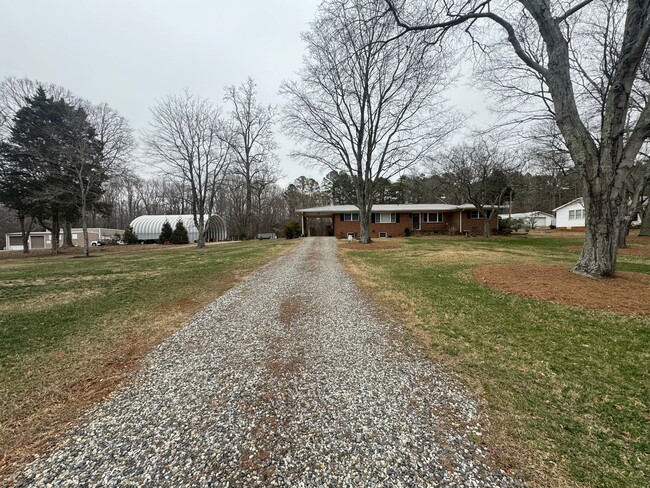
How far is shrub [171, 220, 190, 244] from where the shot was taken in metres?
33.2

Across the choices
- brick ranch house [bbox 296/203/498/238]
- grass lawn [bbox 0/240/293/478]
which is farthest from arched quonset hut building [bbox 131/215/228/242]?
grass lawn [bbox 0/240/293/478]

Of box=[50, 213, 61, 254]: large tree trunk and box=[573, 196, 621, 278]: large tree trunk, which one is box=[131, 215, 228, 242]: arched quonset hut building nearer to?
box=[50, 213, 61, 254]: large tree trunk

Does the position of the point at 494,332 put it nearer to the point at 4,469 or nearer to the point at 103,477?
the point at 103,477

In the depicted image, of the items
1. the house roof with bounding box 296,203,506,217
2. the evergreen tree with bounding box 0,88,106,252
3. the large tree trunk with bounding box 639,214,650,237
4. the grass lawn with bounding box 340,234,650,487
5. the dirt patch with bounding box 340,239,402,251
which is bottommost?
the grass lawn with bounding box 340,234,650,487

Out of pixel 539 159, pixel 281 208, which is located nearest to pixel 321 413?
pixel 539 159

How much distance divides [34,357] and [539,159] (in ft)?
84.8

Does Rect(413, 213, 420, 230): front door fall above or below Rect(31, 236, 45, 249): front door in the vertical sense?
above

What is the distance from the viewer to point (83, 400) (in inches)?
109

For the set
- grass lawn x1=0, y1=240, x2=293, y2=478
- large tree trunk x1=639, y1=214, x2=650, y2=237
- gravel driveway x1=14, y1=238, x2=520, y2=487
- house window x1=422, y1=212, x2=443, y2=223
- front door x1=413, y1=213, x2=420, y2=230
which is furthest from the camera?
house window x1=422, y1=212, x2=443, y2=223

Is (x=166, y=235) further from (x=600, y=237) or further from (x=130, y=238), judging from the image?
(x=600, y=237)

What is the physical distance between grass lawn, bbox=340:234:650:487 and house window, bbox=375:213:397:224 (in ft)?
81.3

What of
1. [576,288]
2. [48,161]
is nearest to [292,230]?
[48,161]

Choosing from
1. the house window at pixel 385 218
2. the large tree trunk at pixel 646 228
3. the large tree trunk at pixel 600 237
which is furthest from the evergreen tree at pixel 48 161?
the large tree trunk at pixel 646 228

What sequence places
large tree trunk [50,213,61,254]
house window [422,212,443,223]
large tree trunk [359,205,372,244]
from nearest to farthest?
1. large tree trunk [359,205,372,244]
2. large tree trunk [50,213,61,254]
3. house window [422,212,443,223]
